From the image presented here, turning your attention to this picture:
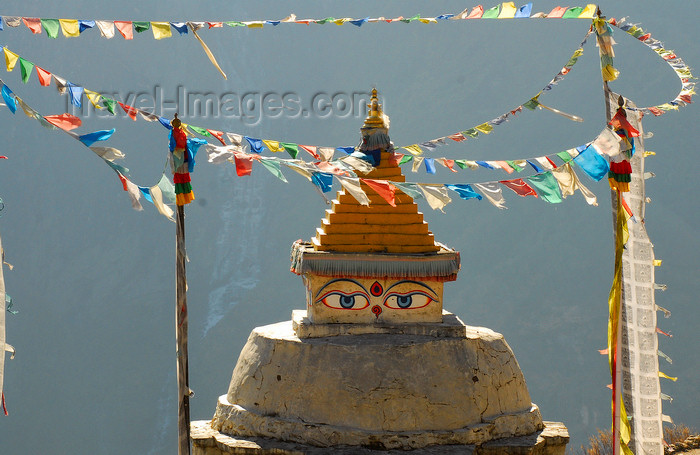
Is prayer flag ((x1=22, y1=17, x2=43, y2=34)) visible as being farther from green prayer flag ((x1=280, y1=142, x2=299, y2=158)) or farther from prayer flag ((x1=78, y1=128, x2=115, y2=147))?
green prayer flag ((x1=280, y1=142, x2=299, y2=158))

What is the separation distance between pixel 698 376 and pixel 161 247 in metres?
29.8

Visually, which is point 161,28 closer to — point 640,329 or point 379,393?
point 379,393

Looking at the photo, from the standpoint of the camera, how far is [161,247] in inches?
1951

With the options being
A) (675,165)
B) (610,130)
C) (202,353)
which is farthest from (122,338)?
(610,130)

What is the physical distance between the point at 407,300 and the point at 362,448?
5.85 ft

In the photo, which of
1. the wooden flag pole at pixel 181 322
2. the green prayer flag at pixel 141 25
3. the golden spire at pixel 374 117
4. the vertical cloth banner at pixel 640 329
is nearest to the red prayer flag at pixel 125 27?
the green prayer flag at pixel 141 25

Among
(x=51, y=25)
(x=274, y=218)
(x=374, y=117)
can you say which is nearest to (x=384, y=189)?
(x=51, y=25)

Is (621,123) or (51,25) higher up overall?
(51,25)

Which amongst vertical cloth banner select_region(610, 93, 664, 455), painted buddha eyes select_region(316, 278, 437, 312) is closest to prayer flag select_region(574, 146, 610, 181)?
vertical cloth banner select_region(610, 93, 664, 455)

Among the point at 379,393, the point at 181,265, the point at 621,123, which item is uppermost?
the point at 621,123

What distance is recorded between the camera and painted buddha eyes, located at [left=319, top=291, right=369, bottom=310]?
956 centimetres

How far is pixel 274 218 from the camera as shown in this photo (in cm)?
4994

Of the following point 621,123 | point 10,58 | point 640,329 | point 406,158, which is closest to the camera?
point 10,58

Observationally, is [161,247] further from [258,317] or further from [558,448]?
[558,448]
